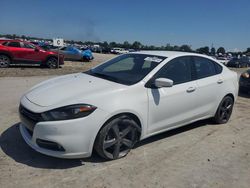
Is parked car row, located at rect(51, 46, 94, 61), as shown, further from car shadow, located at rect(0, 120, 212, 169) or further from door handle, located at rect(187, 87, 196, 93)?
door handle, located at rect(187, 87, 196, 93)

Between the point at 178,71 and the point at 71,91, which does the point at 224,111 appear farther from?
the point at 71,91

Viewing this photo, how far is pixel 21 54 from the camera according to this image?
46.6ft

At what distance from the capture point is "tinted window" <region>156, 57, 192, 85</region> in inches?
174

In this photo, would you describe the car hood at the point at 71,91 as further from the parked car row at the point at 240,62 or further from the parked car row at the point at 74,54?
the parked car row at the point at 240,62

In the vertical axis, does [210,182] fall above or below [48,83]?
below

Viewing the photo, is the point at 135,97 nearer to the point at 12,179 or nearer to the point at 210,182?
the point at 210,182

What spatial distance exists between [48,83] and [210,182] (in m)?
2.86

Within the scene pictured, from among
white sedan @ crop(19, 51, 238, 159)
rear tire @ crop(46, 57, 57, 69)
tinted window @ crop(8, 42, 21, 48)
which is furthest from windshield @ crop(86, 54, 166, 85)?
rear tire @ crop(46, 57, 57, 69)

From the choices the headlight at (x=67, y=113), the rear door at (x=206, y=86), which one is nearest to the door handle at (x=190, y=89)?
the rear door at (x=206, y=86)

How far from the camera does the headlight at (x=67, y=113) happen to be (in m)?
3.40

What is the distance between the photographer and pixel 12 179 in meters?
3.25

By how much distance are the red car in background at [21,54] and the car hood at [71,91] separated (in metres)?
10.7

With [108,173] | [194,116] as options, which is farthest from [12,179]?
[194,116]

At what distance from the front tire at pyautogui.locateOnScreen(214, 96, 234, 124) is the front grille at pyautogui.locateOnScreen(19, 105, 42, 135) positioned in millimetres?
3684
